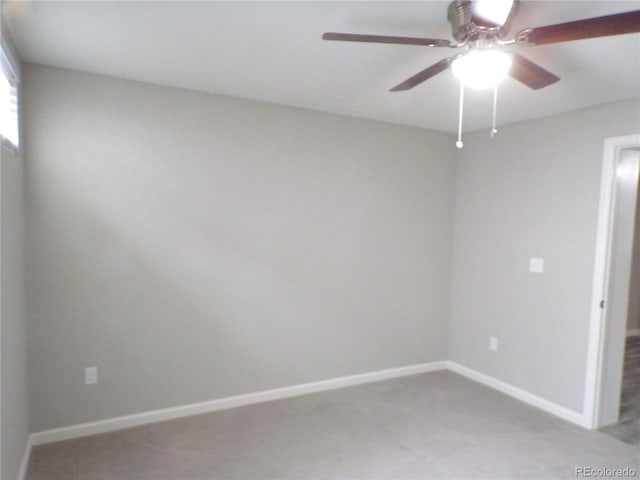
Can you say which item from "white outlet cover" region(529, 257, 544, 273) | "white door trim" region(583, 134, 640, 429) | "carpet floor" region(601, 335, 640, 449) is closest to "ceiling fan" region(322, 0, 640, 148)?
"white door trim" region(583, 134, 640, 429)

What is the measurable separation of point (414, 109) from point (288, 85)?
43.1 inches

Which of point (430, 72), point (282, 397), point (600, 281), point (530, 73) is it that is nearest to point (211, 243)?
point (282, 397)

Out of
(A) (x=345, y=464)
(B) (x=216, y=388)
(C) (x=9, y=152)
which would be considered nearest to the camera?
(C) (x=9, y=152)

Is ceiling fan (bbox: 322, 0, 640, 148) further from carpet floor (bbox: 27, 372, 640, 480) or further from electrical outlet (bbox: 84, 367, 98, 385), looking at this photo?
electrical outlet (bbox: 84, 367, 98, 385)

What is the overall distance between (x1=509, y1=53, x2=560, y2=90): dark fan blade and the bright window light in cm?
23

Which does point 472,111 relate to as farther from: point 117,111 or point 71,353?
point 71,353

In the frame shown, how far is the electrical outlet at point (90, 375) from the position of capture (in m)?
2.65

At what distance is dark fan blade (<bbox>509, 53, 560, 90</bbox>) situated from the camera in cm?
167

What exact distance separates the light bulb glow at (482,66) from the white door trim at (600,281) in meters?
1.80

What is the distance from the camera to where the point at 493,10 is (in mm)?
1379

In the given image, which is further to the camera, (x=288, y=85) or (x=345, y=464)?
(x=288, y=85)

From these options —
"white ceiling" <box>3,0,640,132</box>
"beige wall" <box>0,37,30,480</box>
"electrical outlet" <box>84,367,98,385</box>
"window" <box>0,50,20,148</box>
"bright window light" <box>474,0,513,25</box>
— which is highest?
"white ceiling" <box>3,0,640,132</box>

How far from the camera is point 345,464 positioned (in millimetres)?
2443

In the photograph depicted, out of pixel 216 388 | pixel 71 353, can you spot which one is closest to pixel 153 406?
pixel 216 388
